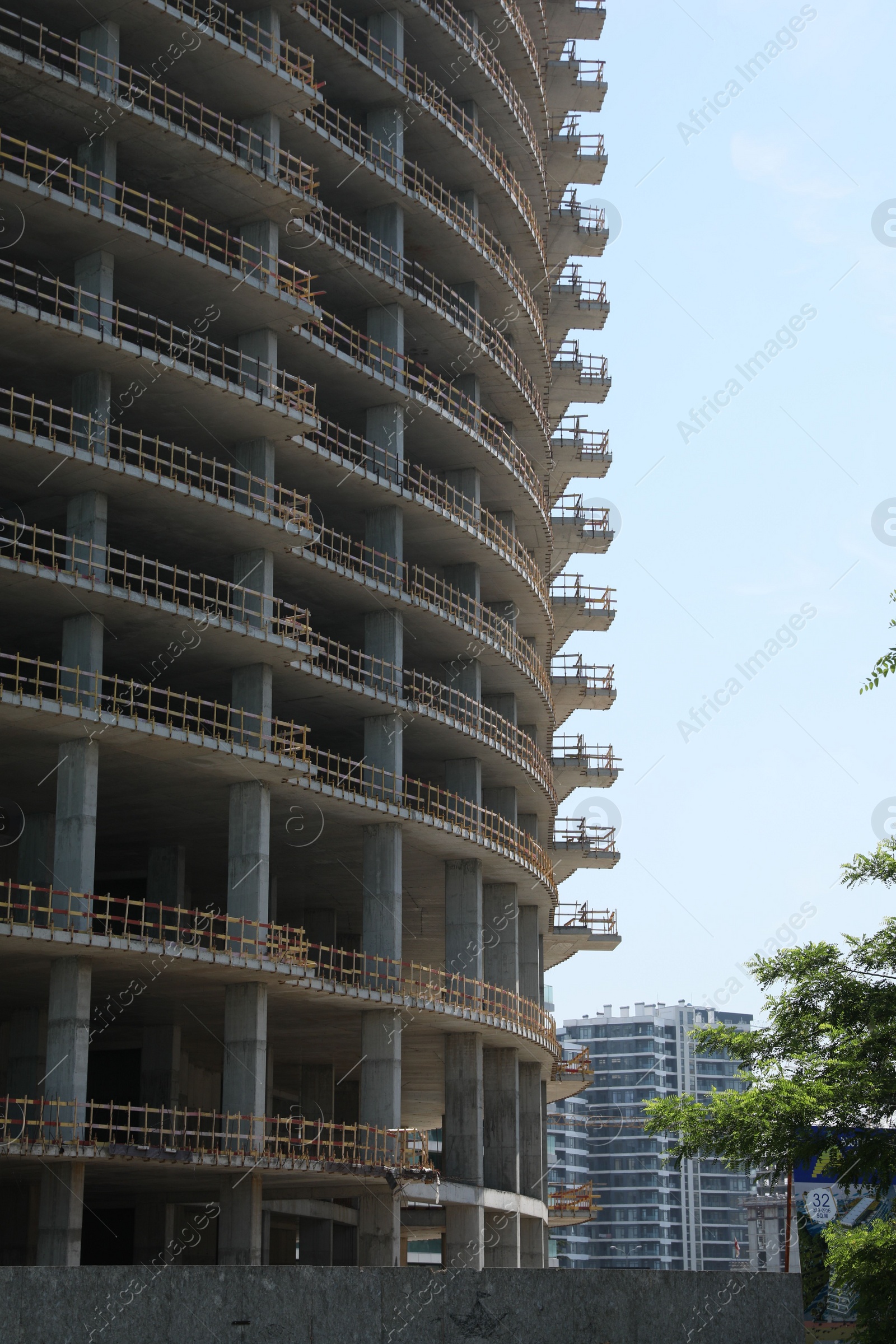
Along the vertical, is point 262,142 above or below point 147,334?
above

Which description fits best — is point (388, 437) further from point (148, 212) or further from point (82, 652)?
point (82, 652)

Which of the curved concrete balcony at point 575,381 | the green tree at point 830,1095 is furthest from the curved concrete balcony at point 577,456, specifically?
the green tree at point 830,1095

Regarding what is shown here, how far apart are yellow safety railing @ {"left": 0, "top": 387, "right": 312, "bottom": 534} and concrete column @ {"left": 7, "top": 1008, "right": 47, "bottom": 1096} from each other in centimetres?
1413

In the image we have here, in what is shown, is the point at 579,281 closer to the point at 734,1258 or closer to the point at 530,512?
the point at 530,512

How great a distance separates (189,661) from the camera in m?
36.8

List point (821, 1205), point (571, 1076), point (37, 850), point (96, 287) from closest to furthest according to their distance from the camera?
1. point (821, 1205)
2. point (96, 287)
3. point (37, 850)
4. point (571, 1076)

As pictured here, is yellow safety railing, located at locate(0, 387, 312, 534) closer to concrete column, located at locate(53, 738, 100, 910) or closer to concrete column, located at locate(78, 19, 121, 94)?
concrete column, located at locate(53, 738, 100, 910)

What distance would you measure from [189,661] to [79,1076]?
1040cm

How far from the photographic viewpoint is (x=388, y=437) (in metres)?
41.8

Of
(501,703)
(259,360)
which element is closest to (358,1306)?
(259,360)

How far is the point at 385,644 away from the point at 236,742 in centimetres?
684

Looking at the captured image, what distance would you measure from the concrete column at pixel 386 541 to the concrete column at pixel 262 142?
9188 mm

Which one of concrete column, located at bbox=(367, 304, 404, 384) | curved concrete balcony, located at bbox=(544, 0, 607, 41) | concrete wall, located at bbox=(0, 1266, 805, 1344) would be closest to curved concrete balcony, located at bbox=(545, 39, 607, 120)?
curved concrete balcony, located at bbox=(544, 0, 607, 41)

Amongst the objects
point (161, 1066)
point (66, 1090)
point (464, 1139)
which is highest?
point (161, 1066)
